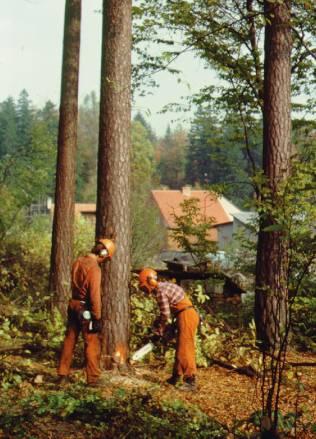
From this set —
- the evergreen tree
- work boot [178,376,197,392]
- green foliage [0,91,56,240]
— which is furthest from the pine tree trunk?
the evergreen tree

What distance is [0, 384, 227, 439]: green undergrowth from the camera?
15.2 feet

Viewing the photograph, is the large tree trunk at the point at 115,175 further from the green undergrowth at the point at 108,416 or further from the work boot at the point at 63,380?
the green undergrowth at the point at 108,416

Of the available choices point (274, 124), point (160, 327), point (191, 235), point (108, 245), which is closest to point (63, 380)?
point (160, 327)

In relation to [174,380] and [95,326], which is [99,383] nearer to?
[95,326]

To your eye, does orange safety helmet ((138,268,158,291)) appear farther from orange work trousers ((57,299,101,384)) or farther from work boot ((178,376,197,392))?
work boot ((178,376,197,392))

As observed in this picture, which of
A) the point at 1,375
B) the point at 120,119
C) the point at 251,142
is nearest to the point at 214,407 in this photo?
the point at 1,375

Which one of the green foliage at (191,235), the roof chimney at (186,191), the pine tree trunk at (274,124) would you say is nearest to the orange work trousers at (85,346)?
the pine tree trunk at (274,124)

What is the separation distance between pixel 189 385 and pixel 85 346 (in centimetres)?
145

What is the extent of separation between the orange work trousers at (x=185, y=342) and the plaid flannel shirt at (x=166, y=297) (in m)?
0.10

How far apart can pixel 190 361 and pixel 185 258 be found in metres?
11.6

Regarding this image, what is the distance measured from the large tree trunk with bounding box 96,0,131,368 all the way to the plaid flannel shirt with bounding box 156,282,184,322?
0.44 meters

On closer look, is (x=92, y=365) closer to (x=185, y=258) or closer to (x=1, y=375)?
(x=1, y=375)

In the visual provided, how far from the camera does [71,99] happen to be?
1123cm

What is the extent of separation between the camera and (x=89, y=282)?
22.8 feet
